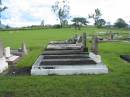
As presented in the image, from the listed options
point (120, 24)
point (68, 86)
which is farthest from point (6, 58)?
point (120, 24)

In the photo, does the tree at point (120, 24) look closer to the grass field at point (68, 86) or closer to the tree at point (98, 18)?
the tree at point (98, 18)

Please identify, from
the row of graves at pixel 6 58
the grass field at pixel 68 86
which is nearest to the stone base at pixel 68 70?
the grass field at pixel 68 86

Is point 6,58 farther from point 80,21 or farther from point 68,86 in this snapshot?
point 80,21

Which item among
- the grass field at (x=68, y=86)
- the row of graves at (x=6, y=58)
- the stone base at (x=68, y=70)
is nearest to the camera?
the grass field at (x=68, y=86)

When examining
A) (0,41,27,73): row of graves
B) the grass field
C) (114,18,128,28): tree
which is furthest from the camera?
(114,18,128,28): tree

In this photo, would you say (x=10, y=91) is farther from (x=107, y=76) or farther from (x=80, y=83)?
(x=107, y=76)

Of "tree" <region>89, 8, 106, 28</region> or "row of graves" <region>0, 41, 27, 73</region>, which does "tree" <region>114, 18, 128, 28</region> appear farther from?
"row of graves" <region>0, 41, 27, 73</region>

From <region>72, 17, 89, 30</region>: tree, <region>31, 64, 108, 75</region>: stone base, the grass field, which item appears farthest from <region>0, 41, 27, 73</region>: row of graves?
<region>72, 17, 89, 30</region>: tree

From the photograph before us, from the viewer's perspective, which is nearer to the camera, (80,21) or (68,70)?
(68,70)

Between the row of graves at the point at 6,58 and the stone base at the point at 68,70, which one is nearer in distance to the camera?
the stone base at the point at 68,70

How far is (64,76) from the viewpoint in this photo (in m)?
11.8

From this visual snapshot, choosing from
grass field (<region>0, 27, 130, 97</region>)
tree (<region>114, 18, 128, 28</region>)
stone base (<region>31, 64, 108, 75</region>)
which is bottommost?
grass field (<region>0, 27, 130, 97</region>)

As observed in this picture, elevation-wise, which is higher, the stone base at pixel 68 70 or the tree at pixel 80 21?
the tree at pixel 80 21

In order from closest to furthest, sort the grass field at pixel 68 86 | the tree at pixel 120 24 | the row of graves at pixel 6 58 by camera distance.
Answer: the grass field at pixel 68 86 < the row of graves at pixel 6 58 < the tree at pixel 120 24
